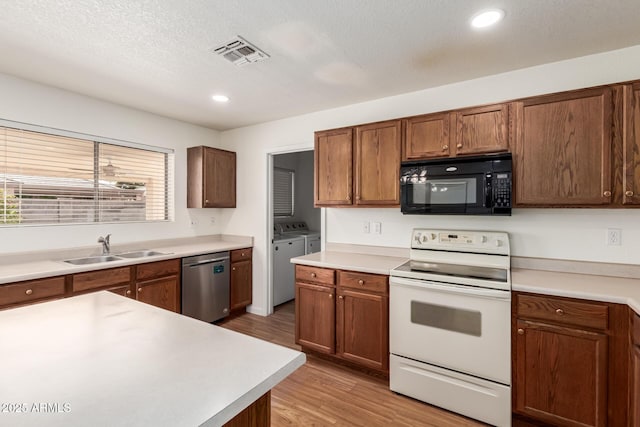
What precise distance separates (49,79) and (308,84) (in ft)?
7.22

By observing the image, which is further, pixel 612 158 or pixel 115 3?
pixel 612 158

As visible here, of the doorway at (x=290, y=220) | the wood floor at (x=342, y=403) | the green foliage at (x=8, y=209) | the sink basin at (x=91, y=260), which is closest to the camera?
the wood floor at (x=342, y=403)

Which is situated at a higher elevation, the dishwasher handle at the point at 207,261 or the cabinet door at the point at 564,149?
the cabinet door at the point at 564,149

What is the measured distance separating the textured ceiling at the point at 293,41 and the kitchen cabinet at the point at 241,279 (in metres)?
1.92

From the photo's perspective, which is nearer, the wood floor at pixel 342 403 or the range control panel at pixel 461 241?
the wood floor at pixel 342 403

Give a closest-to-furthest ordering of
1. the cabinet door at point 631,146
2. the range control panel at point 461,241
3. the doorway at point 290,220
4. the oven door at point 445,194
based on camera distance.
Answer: the cabinet door at point 631,146, the oven door at point 445,194, the range control panel at point 461,241, the doorway at point 290,220

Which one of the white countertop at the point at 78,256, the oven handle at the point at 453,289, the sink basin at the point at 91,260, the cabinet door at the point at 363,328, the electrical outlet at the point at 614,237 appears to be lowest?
the cabinet door at the point at 363,328

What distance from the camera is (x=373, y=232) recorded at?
3.09m

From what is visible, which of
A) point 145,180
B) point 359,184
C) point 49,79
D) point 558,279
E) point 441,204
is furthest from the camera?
point 145,180

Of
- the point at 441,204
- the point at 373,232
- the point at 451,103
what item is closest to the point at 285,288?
the point at 373,232

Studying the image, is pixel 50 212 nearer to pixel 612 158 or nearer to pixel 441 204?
pixel 441 204

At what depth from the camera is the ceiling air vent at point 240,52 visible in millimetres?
2051

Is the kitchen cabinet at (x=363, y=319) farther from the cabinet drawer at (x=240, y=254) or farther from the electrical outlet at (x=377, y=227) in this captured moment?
the cabinet drawer at (x=240, y=254)

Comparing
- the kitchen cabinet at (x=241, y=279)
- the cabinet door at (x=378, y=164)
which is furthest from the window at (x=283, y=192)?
the cabinet door at (x=378, y=164)
